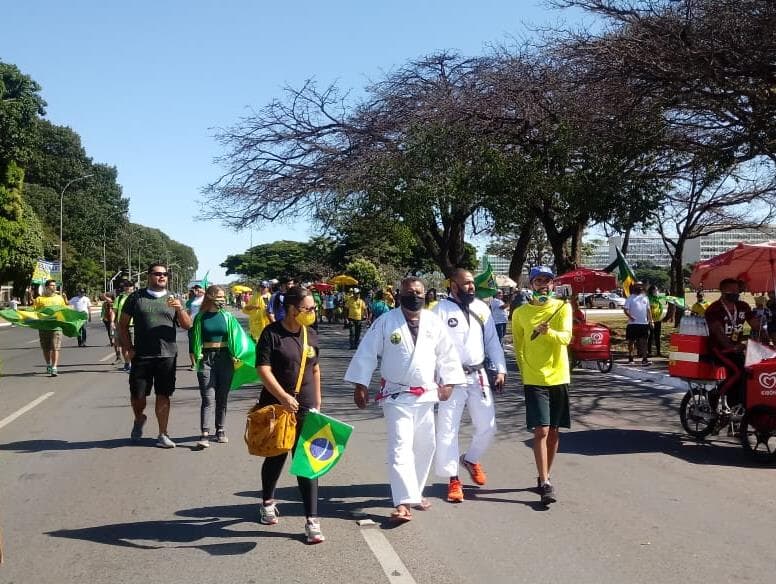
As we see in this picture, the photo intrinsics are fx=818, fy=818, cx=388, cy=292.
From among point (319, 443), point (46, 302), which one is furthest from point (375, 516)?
point (46, 302)

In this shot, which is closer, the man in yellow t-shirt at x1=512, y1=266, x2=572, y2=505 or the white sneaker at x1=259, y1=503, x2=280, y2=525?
the white sneaker at x1=259, y1=503, x2=280, y2=525

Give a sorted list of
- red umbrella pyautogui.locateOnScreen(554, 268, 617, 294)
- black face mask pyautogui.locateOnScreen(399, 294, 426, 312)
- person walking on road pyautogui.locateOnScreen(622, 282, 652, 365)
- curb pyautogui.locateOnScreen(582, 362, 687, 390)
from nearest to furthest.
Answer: black face mask pyautogui.locateOnScreen(399, 294, 426, 312) → curb pyautogui.locateOnScreen(582, 362, 687, 390) → person walking on road pyautogui.locateOnScreen(622, 282, 652, 365) → red umbrella pyautogui.locateOnScreen(554, 268, 617, 294)

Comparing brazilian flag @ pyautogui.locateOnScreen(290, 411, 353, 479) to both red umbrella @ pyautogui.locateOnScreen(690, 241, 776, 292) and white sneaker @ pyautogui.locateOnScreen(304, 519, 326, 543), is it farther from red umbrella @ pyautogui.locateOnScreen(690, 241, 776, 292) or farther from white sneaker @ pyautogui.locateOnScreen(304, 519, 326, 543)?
red umbrella @ pyautogui.locateOnScreen(690, 241, 776, 292)

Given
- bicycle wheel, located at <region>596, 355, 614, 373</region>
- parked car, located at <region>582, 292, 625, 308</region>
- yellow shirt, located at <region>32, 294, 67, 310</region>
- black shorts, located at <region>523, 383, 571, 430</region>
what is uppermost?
parked car, located at <region>582, 292, 625, 308</region>

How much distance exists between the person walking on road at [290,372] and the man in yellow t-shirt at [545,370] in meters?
1.70

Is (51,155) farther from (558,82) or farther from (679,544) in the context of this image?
(679,544)

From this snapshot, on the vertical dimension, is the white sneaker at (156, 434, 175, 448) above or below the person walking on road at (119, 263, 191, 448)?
below

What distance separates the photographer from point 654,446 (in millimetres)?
8406

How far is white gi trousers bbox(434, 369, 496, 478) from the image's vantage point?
6.16m

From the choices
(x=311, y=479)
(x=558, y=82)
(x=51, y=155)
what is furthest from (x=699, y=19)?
(x=51, y=155)

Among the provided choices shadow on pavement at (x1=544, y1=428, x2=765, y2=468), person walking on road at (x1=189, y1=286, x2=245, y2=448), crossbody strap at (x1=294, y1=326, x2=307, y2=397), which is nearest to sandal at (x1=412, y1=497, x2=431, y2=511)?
crossbody strap at (x1=294, y1=326, x2=307, y2=397)

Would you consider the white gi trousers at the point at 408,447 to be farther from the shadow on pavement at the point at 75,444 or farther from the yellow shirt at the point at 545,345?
the shadow on pavement at the point at 75,444

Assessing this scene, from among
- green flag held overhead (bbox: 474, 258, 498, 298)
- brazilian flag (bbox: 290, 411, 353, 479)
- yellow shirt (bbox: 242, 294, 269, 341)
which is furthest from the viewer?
yellow shirt (bbox: 242, 294, 269, 341)

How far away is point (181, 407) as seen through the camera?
11.1 metres
